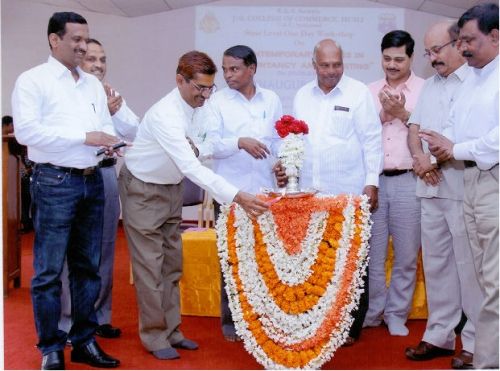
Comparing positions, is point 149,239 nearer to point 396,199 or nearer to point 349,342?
point 349,342

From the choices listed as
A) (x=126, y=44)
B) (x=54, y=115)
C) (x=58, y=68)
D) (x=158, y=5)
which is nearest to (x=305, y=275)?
(x=54, y=115)

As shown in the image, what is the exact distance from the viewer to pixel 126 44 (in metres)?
9.51

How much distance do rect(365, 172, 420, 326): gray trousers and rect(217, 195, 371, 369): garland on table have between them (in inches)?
35.3

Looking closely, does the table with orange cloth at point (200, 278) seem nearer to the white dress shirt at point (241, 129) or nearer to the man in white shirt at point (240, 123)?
the man in white shirt at point (240, 123)

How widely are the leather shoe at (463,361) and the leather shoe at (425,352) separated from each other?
0.48 feet

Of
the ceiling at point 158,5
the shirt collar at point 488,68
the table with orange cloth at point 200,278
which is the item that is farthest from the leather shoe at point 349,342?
the ceiling at point 158,5

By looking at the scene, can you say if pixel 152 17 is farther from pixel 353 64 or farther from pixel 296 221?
pixel 296 221

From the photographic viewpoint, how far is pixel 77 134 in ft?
10.1

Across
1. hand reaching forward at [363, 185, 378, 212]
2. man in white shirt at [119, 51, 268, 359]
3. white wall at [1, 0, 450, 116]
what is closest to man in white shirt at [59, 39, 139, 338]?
man in white shirt at [119, 51, 268, 359]

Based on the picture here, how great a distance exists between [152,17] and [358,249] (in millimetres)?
7144

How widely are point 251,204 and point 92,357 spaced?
115 cm

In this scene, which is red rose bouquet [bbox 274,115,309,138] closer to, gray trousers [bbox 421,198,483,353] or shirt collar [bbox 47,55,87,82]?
gray trousers [bbox 421,198,483,353]

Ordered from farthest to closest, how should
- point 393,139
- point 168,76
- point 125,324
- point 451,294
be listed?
point 168,76, point 125,324, point 393,139, point 451,294

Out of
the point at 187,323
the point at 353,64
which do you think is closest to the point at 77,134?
the point at 187,323
